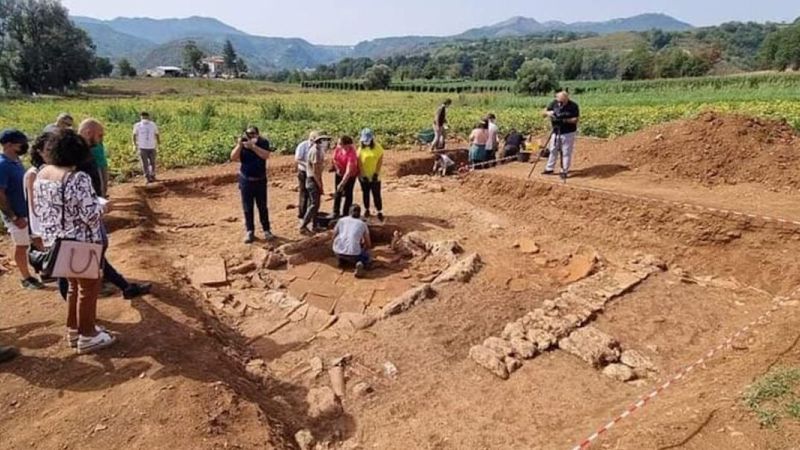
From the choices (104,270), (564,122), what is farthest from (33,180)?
(564,122)

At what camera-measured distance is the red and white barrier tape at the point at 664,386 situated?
4.12 m

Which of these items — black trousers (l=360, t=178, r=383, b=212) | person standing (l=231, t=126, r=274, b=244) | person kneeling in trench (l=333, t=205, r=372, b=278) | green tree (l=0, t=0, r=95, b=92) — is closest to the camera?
person standing (l=231, t=126, r=274, b=244)

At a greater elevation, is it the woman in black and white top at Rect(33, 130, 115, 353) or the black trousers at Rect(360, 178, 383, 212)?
the woman in black and white top at Rect(33, 130, 115, 353)

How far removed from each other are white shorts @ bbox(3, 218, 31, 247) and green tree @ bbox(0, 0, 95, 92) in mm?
58488

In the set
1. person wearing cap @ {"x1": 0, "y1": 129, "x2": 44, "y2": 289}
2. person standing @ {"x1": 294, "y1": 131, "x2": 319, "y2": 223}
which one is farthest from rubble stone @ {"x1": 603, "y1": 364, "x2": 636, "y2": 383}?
person wearing cap @ {"x1": 0, "y1": 129, "x2": 44, "y2": 289}

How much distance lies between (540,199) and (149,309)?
308 inches

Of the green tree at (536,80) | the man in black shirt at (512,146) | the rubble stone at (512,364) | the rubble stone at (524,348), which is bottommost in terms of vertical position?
the rubble stone at (512,364)

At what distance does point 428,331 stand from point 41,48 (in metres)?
64.0

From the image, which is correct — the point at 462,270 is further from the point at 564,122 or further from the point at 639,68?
the point at 639,68

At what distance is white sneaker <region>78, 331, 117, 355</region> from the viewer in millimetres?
4961

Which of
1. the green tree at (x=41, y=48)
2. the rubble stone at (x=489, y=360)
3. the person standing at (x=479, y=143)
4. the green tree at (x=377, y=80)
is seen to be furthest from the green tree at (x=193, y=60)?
the rubble stone at (x=489, y=360)

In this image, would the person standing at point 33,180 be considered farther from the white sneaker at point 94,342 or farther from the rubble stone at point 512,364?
the rubble stone at point 512,364

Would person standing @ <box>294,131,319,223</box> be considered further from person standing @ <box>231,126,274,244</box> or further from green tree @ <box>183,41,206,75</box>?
green tree @ <box>183,41,206,75</box>

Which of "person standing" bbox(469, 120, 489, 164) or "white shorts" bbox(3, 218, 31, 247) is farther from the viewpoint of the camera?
"person standing" bbox(469, 120, 489, 164)
